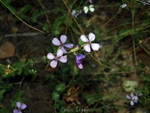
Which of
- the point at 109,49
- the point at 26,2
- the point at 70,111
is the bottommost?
the point at 70,111

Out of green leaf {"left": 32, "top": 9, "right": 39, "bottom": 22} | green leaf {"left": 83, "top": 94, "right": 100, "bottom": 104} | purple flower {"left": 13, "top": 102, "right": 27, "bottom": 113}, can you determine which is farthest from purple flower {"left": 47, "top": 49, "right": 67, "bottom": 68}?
green leaf {"left": 32, "top": 9, "right": 39, "bottom": 22}

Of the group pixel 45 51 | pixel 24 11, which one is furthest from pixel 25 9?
pixel 45 51

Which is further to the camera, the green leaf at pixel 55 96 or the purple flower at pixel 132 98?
the purple flower at pixel 132 98

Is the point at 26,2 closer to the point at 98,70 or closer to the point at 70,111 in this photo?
the point at 98,70

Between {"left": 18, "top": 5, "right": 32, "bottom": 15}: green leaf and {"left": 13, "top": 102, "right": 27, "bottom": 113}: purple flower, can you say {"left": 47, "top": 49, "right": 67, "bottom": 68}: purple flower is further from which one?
{"left": 18, "top": 5, "right": 32, "bottom": 15}: green leaf

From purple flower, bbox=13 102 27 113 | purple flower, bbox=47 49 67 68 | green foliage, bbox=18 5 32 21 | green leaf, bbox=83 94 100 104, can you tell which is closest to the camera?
purple flower, bbox=47 49 67 68

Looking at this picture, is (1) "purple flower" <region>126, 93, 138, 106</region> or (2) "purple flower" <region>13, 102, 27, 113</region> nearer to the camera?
(2) "purple flower" <region>13, 102, 27, 113</region>

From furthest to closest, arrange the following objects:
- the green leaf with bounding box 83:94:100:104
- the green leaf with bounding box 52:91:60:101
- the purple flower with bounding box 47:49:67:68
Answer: the green leaf with bounding box 83:94:100:104
the green leaf with bounding box 52:91:60:101
the purple flower with bounding box 47:49:67:68

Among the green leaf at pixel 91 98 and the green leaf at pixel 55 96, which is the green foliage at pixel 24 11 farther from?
the green leaf at pixel 91 98

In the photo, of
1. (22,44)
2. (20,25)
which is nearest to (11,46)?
(22,44)

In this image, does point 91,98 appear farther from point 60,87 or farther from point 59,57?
point 59,57

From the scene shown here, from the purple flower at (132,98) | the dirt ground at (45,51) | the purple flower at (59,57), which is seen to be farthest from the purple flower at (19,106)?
the purple flower at (132,98)
